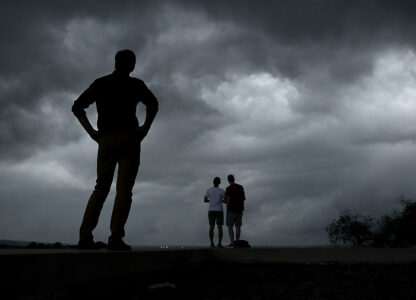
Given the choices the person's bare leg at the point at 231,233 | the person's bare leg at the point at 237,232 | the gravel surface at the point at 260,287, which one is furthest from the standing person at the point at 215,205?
the gravel surface at the point at 260,287

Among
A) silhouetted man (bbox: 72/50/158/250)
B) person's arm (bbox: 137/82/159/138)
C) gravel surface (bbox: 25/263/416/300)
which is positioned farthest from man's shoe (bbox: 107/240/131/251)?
person's arm (bbox: 137/82/159/138)

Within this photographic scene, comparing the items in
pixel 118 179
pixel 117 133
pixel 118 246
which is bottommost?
pixel 118 246

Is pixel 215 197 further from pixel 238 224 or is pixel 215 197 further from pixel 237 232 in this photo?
pixel 237 232

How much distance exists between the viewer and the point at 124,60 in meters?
5.62

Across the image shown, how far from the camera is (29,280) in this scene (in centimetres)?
321

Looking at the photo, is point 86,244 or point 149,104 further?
point 149,104

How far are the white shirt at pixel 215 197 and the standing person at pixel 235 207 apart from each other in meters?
0.19

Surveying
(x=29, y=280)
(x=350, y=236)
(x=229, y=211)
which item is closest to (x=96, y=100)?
(x=29, y=280)

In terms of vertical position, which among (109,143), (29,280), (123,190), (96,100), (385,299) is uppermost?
(96,100)

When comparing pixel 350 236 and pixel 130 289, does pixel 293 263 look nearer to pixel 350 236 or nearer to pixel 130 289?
pixel 130 289

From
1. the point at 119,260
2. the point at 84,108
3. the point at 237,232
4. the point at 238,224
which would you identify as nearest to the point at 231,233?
the point at 237,232

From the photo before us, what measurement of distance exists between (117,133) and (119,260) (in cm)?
145

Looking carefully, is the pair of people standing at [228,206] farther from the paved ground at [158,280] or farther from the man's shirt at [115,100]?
the man's shirt at [115,100]

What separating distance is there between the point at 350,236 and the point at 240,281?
70.3 feet
